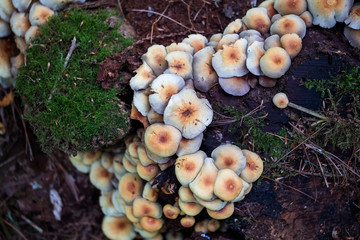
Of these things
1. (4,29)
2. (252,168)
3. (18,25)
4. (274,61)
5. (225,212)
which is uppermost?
(18,25)

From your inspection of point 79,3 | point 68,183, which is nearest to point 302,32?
point 79,3

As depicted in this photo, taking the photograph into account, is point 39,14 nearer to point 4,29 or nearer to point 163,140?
point 4,29

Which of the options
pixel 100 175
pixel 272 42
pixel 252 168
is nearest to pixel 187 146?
pixel 252 168

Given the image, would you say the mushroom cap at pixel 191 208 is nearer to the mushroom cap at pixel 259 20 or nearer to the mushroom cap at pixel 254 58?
the mushroom cap at pixel 254 58

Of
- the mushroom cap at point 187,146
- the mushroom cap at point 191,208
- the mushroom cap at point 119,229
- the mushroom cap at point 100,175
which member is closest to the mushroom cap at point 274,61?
the mushroom cap at point 187,146

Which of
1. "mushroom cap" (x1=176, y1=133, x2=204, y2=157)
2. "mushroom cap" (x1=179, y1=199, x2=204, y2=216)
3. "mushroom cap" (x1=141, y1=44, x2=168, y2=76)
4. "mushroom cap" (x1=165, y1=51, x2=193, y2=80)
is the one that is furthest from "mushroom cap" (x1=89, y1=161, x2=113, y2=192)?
"mushroom cap" (x1=165, y1=51, x2=193, y2=80)

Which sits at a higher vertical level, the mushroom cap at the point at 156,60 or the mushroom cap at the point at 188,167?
the mushroom cap at the point at 156,60

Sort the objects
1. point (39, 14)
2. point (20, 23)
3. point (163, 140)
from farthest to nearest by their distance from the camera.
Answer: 1. point (20, 23)
2. point (39, 14)
3. point (163, 140)
